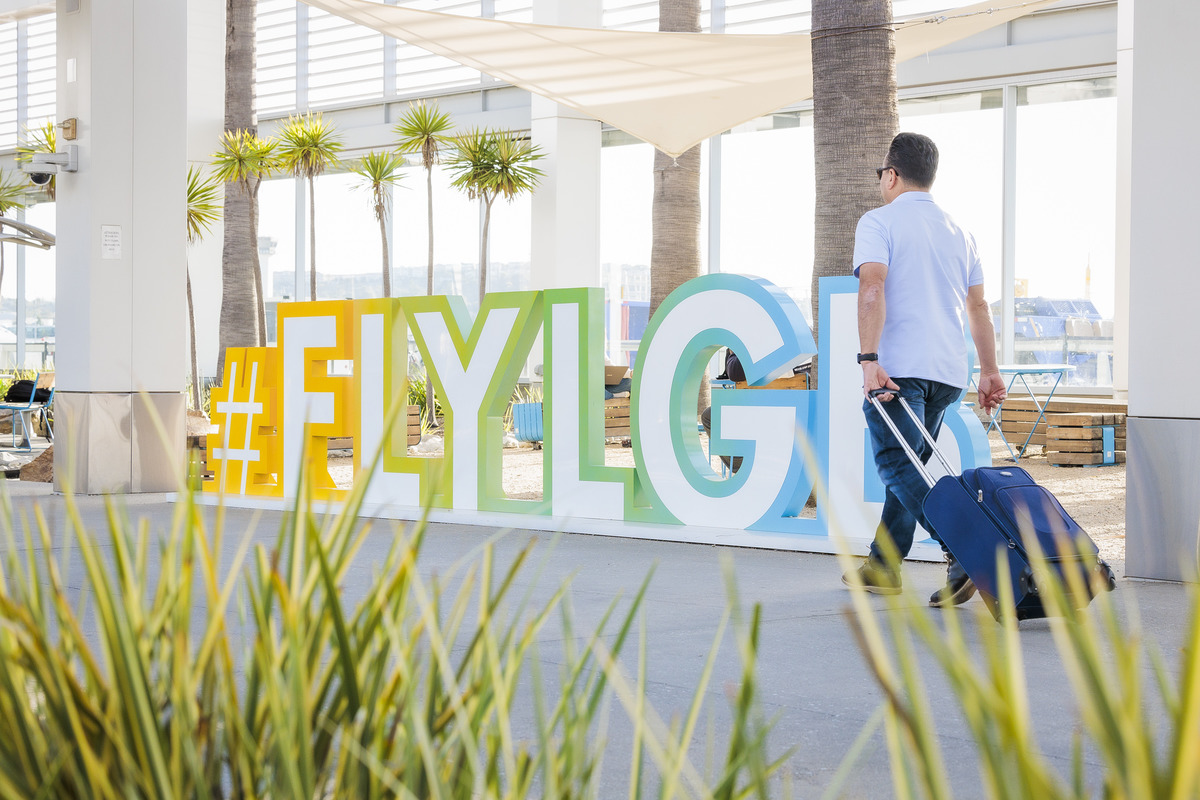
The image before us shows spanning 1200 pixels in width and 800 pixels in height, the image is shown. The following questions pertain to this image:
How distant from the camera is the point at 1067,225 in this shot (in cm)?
1522

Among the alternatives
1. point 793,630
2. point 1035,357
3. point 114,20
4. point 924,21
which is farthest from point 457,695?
point 1035,357

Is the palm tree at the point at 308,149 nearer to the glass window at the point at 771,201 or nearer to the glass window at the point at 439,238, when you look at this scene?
the glass window at the point at 439,238

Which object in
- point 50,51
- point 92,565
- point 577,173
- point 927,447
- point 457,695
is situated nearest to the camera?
point 457,695

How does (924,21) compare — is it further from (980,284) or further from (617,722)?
(617,722)

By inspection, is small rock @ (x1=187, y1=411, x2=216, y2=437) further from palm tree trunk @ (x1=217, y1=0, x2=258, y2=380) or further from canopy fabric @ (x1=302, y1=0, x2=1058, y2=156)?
canopy fabric @ (x1=302, y1=0, x2=1058, y2=156)

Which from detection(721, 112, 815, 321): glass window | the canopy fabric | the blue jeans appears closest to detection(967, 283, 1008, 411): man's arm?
the blue jeans

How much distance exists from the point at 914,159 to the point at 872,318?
693 mm

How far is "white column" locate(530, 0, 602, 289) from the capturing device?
17062 millimetres

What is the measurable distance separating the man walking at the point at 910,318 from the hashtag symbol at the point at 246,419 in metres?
4.63

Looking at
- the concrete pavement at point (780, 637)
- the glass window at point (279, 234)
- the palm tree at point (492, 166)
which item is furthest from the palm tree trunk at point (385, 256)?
the concrete pavement at point (780, 637)

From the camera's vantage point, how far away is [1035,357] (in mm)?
15648

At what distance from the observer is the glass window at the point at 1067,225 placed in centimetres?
1504

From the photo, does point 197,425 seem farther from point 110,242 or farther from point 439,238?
point 439,238

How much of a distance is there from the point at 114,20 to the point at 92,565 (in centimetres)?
849
